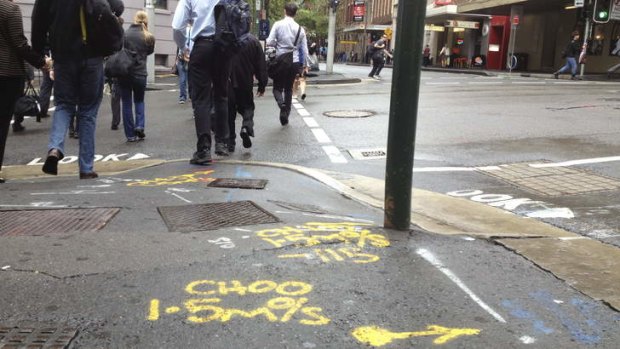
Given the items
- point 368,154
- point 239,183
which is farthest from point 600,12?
point 239,183

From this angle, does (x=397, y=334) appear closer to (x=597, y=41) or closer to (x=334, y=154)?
(x=334, y=154)

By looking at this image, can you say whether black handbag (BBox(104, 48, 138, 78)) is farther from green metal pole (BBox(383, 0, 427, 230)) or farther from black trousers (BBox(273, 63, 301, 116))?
green metal pole (BBox(383, 0, 427, 230))

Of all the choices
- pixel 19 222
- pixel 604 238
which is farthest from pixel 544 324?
pixel 19 222

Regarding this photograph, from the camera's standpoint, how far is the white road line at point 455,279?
9.33 feet

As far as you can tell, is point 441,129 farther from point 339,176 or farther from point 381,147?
point 339,176

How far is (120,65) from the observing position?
846cm

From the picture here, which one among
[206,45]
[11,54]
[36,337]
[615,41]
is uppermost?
[615,41]

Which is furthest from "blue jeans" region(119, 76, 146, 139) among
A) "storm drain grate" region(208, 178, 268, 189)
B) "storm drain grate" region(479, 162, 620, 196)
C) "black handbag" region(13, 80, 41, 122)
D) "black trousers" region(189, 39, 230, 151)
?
"storm drain grate" region(479, 162, 620, 196)

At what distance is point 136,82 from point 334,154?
322 cm

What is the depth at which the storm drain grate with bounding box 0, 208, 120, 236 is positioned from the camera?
379cm

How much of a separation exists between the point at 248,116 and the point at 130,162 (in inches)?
62.8

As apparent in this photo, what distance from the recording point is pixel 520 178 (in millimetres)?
6426

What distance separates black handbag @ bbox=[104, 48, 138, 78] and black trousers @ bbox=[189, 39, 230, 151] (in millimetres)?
2623

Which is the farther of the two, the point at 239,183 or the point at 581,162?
the point at 581,162
